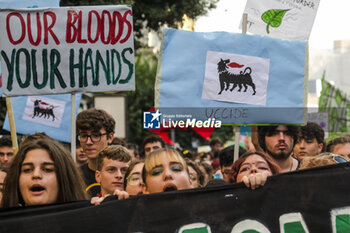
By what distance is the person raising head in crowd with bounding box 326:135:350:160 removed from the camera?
5.70 meters

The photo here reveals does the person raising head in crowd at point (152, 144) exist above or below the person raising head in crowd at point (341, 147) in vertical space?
below

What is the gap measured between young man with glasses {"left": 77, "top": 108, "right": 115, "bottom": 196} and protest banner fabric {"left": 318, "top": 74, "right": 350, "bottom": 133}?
33.3 ft

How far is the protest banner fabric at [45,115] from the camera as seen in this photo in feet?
21.6

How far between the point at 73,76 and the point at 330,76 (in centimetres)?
2437

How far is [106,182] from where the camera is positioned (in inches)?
192

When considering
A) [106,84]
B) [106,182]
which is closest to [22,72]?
[106,84]

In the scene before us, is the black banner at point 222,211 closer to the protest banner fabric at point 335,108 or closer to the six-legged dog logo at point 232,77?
the six-legged dog logo at point 232,77

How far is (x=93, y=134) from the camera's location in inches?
222

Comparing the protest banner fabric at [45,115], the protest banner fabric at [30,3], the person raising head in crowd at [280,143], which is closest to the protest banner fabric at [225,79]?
the person raising head in crowd at [280,143]

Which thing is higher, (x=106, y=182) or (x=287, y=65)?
(x=287, y=65)

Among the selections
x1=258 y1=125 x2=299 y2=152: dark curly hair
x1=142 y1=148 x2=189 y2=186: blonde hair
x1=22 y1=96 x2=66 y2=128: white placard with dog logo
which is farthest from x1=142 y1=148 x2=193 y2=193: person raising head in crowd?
x1=22 y1=96 x2=66 y2=128: white placard with dog logo

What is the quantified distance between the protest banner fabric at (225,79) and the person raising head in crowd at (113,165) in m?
0.58

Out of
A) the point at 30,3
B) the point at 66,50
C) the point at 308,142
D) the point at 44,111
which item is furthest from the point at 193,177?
the point at 30,3

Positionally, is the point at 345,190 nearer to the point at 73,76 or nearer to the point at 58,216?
the point at 58,216
